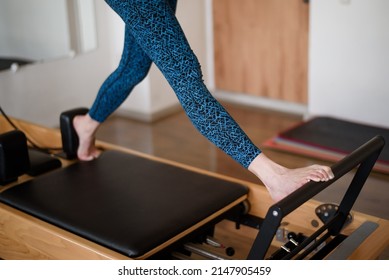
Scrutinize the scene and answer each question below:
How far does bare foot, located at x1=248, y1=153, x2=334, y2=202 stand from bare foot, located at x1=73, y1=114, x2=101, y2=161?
800 mm

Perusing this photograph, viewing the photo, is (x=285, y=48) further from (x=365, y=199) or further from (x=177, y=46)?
(x=177, y=46)

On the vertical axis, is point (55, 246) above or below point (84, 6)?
below

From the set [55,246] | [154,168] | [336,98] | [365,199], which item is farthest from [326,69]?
[55,246]

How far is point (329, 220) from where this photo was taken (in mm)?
1786

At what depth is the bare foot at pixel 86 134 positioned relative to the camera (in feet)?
7.45

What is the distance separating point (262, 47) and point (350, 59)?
1.92 ft

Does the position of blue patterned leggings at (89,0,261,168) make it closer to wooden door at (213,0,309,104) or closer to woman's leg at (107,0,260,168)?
woman's leg at (107,0,260,168)

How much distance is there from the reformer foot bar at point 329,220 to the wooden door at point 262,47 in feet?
6.58

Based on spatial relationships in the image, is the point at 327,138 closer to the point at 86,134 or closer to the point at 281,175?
the point at 86,134

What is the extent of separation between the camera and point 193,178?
6.84 feet

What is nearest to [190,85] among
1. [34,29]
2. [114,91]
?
[114,91]

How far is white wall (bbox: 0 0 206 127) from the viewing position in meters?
3.43

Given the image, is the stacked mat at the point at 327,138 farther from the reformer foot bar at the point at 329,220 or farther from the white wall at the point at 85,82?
the reformer foot bar at the point at 329,220
